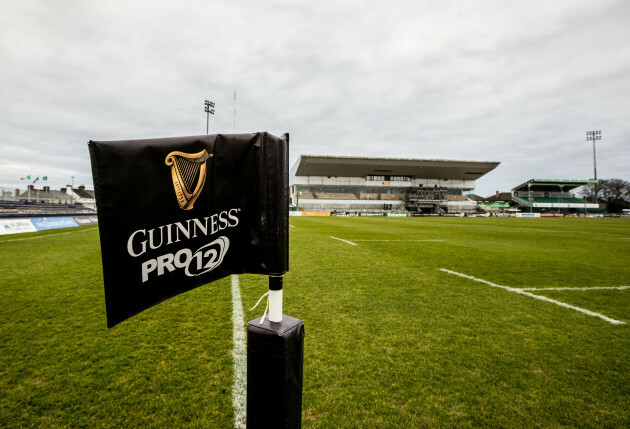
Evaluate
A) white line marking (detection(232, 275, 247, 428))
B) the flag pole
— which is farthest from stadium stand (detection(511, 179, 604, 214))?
the flag pole

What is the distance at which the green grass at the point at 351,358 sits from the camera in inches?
66.2

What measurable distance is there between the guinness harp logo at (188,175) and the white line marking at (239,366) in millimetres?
1379

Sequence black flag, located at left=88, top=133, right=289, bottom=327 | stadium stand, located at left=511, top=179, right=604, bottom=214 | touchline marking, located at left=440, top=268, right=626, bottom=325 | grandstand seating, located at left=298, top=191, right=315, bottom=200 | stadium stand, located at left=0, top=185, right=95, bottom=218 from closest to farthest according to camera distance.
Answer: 1. black flag, located at left=88, top=133, right=289, bottom=327
2. touchline marking, located at left=440, top=268, right=626, bottom=325
3. stadium stand, located at left=0, top=185, right=95, bottom=218
4. grandstand seating, located at left=298, top=191, right=315, bottom=200
5. stadium stand, located at left=511, top=179, right=604, bottom=214

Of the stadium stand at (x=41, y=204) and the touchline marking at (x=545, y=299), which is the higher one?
the stadium stand at (x=41, y=204)

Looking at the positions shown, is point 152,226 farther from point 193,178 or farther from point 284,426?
point 284,426

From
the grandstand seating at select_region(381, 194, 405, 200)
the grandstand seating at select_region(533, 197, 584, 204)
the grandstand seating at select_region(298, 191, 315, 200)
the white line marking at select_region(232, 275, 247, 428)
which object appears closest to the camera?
the white line marking at select_region(232, 275, 247, 428)

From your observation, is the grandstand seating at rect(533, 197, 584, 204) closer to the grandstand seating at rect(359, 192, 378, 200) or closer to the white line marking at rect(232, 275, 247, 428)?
the grandstand seating at rect(359, 192, 378, 200)

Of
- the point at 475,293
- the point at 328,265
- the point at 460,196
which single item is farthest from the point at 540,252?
the point at 460,196

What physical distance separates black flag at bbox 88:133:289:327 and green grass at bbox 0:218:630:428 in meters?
1.12

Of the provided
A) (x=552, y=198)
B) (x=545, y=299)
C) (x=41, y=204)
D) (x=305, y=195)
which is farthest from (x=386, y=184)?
(x=545, y=299)

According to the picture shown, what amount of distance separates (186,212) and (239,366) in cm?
160

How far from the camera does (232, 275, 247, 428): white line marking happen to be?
1.68 meters

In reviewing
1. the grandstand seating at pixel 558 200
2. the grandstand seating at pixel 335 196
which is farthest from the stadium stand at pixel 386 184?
the grandstand seating at pixel 558 200

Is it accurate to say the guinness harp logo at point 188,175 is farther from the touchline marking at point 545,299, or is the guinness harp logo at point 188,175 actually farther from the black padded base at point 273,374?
the touchline marking at point 545,299
